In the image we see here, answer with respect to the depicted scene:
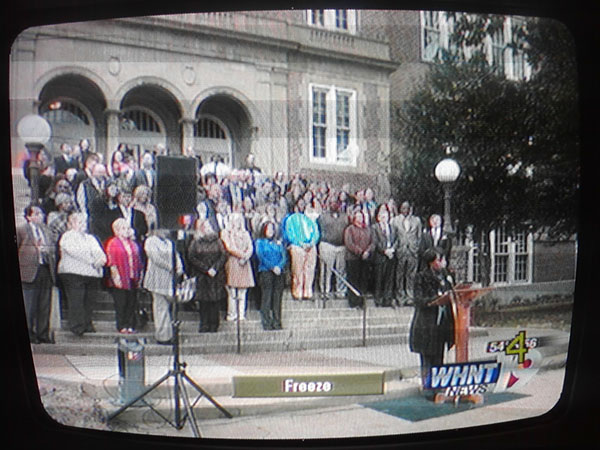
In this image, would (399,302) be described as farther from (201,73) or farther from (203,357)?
(201,73)

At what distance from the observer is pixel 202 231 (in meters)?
1.93

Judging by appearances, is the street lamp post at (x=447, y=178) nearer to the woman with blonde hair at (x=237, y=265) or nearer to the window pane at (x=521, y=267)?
the window pane at (x=521, y=267)

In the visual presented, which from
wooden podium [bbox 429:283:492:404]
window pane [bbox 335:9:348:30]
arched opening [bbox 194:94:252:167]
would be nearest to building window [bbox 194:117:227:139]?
arched opening [bbox 194:94:252:167]

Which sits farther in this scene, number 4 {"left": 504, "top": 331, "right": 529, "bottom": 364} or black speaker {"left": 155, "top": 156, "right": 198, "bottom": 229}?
number 4 {"left": 504, "top": 331, "right": 529, "bottom": 364}

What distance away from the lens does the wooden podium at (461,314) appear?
6.57 feet

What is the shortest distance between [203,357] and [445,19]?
1.22 m

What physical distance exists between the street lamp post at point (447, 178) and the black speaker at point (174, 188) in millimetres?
718


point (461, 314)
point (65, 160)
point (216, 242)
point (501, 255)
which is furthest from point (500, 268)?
point (65, 160)

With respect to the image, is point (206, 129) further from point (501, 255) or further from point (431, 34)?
point (501, 255)

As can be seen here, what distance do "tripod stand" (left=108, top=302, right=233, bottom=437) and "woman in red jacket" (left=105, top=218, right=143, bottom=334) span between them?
131mm

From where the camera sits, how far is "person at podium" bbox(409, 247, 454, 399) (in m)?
1.97

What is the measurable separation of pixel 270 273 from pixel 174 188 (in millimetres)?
374

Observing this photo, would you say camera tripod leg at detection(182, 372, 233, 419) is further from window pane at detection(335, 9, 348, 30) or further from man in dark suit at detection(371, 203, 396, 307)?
window pane at detection(335, 9, 348, 30)

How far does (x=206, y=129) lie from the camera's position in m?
1.91
